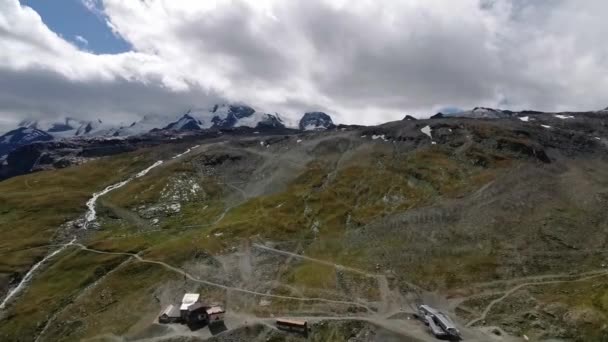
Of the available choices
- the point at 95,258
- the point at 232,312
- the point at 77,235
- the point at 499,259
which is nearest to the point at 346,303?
the point at 232,312

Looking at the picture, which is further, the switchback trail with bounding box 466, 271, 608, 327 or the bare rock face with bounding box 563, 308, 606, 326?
the switchback trail with bounding box 466, 271, 608, 327

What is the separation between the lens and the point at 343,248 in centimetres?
10719

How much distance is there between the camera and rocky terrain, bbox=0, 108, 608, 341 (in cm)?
7838

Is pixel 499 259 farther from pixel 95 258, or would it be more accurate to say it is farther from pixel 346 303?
pixel 95 258

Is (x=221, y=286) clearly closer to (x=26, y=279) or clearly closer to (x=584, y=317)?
(x=26, y=279)

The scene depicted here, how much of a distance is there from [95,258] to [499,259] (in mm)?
93709

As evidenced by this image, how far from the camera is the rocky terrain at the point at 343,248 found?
257 feet

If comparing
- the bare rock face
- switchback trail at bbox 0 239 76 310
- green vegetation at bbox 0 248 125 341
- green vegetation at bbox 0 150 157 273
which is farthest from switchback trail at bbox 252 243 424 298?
green vegetation at bbox 0 150 157 273

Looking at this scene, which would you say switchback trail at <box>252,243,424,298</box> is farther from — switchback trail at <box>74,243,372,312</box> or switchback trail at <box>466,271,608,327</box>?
switchback trail at <box>466,271,608,327</box>

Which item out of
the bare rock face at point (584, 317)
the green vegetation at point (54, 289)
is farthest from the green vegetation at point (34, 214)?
the bare rock face at point (584, 317)

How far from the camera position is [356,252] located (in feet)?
342

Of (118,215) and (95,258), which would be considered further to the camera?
(118,215)

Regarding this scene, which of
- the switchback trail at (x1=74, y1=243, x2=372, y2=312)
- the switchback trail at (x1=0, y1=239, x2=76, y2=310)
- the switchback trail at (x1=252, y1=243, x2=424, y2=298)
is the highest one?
the switchback trail at (x1=252, y1=243, x2=424, y2=298)

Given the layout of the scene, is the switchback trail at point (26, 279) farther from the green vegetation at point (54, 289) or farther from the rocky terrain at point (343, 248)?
the green vegetation at point (54, 289)
